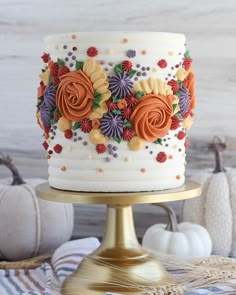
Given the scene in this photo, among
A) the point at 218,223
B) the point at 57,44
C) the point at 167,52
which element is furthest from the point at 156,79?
the point at 218,223

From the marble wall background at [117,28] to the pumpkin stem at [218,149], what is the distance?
0.01 meters

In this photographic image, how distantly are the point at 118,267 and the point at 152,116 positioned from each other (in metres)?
0.22

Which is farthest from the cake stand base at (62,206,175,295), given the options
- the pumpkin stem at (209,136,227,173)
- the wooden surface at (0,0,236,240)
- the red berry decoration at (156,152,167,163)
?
the wooden surface at (0,0,236,240)

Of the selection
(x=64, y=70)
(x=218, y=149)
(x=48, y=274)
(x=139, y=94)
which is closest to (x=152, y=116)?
(x=139, y=94)

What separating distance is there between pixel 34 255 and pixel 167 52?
0.55m

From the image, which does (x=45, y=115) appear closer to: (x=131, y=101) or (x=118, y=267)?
(x=131, y=101)

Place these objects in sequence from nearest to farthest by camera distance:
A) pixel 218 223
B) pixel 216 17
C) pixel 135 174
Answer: pixel 135 174
pixel 218 223
pixel 216 17

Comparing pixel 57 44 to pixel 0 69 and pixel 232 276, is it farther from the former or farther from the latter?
pixel 0 69

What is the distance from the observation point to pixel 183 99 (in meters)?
1.00

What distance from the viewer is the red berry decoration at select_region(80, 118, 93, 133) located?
0.96 metres

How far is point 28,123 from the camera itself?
1.54 metres

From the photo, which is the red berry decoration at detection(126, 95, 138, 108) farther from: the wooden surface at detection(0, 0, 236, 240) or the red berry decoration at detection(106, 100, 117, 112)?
the wooden surface at detection(0, 0, 236, 240)

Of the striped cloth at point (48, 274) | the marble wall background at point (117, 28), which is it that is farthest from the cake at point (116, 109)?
the marble wall background at point (117, 28)

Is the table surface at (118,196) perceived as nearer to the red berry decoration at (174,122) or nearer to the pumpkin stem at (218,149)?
the red berry decoration at (174,122)
